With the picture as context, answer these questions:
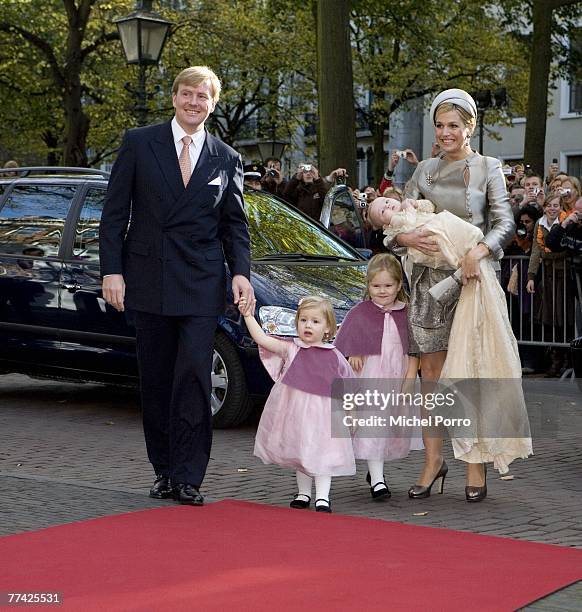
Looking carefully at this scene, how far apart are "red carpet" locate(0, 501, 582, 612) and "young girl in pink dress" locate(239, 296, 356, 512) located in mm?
291

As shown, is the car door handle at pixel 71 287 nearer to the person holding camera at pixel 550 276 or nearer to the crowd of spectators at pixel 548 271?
the crowd of spectators at pixel 548 271

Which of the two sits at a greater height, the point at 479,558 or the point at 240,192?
the point at 240,192

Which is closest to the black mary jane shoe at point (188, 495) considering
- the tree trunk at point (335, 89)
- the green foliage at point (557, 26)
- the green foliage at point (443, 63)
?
the tree trunk at point (335, 89)

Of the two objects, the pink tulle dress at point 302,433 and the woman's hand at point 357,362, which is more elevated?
the woman's hand at point 357,362

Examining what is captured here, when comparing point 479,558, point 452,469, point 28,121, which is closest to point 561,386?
point 452,469

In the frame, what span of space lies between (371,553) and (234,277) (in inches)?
71.5

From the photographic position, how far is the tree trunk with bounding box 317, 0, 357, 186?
17422mm

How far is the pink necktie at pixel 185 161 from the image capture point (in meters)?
6.72

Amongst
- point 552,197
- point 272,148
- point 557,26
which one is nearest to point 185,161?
point 552,197

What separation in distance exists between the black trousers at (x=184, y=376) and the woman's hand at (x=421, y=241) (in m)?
1.04

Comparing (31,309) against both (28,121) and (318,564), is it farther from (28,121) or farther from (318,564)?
(28,121)

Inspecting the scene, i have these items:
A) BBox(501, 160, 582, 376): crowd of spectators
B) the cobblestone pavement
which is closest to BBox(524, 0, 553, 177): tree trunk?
BBox(501, 160, 582, 376): crowd of spectators

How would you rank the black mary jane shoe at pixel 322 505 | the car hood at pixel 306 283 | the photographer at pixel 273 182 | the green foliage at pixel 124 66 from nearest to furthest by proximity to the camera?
1. the black mary jane shoe at pixel 322 505
2. the car hood at pixel 306 283
3. the photographer at pixel 273 182
4. the green foliage at pixel 124 66

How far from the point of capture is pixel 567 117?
44938 millimetres
